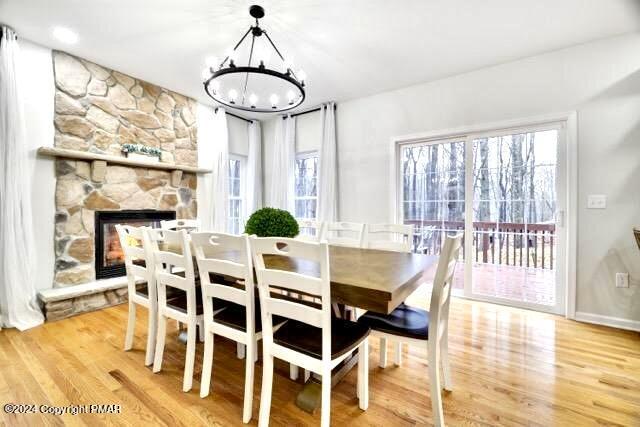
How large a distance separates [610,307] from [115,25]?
5.09m

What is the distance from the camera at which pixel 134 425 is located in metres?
1.38

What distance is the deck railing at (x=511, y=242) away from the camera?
2.87 metres

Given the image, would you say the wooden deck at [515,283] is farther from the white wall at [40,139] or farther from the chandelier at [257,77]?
the white wall at [40,139]

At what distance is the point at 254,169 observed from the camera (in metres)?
4.80

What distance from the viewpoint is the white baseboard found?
2.44 metres

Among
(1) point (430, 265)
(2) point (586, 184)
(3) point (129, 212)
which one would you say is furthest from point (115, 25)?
(2) point (586, 184)

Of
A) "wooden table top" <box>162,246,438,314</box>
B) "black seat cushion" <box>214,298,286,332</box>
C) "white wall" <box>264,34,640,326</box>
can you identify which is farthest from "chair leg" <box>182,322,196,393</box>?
"white wall" <box>264,34,640,326</box>

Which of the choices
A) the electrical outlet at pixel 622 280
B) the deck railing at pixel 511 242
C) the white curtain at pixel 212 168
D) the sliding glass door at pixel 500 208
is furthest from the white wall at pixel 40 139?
the electrical outlet at pixel 622 280

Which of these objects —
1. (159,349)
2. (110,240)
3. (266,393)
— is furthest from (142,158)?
(266,393)

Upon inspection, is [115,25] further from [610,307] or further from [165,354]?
[610,307]

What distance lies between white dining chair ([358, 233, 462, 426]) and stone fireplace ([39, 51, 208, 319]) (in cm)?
302

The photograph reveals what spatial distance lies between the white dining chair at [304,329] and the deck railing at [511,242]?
2.36m

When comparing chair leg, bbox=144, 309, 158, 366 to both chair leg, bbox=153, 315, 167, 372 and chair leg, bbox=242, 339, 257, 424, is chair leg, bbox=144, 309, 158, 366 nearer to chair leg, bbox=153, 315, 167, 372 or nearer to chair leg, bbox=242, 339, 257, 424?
chair leg, bbox=153, 315, 167, 372

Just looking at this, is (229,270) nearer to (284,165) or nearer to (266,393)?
(266,393)
